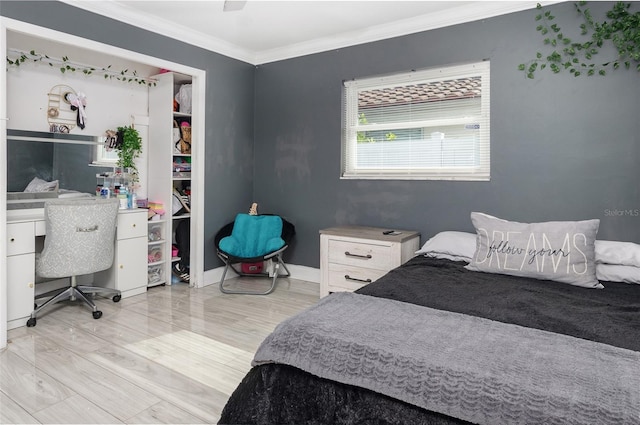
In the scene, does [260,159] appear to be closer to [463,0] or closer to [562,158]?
[463,0]

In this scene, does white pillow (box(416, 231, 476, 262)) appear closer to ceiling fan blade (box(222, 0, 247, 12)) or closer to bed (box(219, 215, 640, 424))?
bed (box(219, 215, 640, 424))

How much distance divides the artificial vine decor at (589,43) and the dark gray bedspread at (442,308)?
159cm

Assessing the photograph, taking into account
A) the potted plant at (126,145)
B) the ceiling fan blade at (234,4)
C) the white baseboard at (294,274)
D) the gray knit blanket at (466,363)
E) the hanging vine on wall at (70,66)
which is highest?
the hanging vine on wall at (70,66)

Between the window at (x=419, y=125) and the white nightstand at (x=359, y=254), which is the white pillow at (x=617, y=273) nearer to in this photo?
the window at (x=419, y=125)

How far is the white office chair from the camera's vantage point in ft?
10.2

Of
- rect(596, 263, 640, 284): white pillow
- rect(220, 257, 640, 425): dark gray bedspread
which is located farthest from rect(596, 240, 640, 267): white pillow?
rect(220, 257, 640, 425): dark gray bedspread

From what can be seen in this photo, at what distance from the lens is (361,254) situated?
3469 mm

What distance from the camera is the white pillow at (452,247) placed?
2961 mm

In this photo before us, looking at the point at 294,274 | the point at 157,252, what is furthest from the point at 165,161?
the point at 294,274

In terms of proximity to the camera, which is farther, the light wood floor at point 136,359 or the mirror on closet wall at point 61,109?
the mirror on closet wall at point 61,109

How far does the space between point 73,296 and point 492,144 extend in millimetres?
3581

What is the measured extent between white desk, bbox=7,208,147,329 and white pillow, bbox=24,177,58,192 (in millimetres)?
177

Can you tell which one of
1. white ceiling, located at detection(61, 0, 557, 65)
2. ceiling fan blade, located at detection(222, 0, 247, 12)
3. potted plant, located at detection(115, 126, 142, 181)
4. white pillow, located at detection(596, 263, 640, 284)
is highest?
white ceiling, located at detection(61, 0, 557, 65)

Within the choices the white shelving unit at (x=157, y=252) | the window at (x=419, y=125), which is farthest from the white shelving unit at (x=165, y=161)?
the window at (x=419, y=125)
